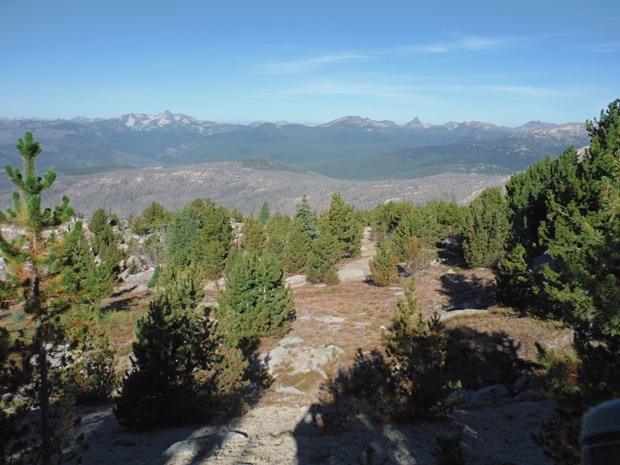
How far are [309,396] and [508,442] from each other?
735 cm

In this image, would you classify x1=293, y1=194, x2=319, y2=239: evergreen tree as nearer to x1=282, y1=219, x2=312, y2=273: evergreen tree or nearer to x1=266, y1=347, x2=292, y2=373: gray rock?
x1=282, y1=219, x2=312, y2=273: evergreen tree

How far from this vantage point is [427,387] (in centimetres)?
1136

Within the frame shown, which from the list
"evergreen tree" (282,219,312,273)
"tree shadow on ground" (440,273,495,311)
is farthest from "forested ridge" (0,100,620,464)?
"evergreen tree" (282,219,312,273)

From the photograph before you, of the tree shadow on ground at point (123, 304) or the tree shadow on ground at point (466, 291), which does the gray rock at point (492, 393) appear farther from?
the tree shadow on ground at point (123, 304)

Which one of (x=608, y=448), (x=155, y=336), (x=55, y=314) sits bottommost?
(x=155, y=336)

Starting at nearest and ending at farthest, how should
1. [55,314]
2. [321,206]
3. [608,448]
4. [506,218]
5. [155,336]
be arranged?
[608,448]
[55,314]
[155,336]
[506,218]
[321,206]

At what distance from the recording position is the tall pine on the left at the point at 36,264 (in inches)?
339

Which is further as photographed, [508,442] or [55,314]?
[508,442]

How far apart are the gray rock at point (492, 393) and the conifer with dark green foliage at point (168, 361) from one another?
996 cm

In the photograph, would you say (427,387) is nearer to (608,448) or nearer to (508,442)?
(508,442)

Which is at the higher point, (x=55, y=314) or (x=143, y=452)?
(x=55, y=314)

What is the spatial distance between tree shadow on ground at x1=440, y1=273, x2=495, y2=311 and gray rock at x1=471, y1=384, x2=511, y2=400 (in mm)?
9218

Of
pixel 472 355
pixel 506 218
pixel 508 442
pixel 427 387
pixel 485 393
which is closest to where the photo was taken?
pixel 508 442

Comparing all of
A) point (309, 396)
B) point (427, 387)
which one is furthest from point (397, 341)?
point (309, 396)
